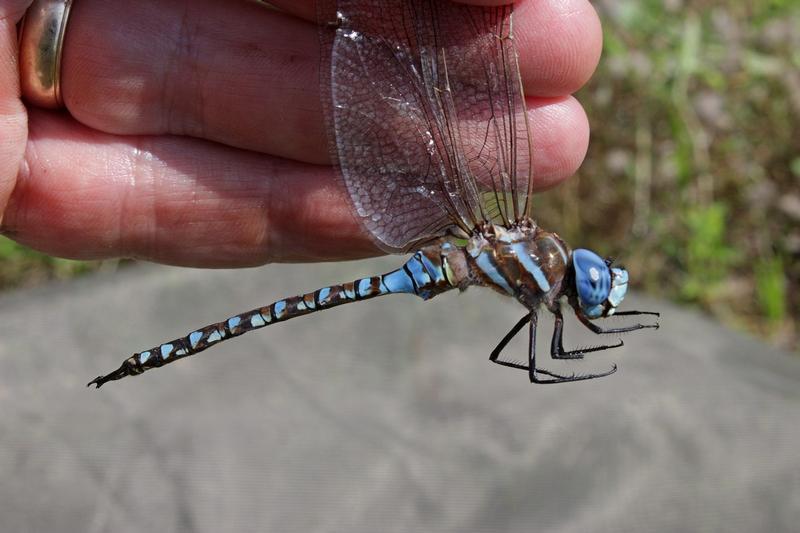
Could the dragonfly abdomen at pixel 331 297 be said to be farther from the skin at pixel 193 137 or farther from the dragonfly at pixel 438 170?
the skin at pixel 193 137

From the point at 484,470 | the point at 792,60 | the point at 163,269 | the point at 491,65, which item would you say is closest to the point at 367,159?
the point at 491,65

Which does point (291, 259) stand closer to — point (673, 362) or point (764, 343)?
point (673, 362)

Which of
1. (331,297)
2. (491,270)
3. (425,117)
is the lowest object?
(331,297)

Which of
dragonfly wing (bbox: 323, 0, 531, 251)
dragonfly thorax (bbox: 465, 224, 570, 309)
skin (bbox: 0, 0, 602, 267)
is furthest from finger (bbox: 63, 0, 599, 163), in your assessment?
dragonfly thorax (bbox: 465, 224, 570, 309)

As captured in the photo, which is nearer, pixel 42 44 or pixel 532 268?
pixel 532 268

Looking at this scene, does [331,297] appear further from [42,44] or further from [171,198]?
[42,44]

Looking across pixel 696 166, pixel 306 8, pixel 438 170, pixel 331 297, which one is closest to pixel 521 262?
pixel 438 170
